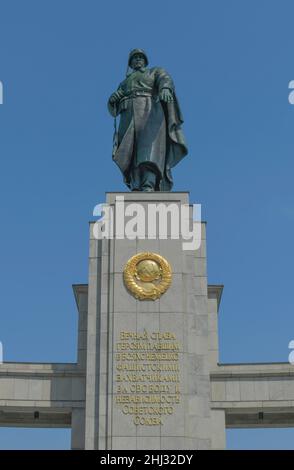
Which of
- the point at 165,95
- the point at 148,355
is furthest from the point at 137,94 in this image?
the point at 148,355

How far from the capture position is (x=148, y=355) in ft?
82.6

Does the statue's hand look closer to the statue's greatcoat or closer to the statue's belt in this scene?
the statue's greatcoat

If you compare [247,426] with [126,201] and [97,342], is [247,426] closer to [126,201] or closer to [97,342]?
[97,342]

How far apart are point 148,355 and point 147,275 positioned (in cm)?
216

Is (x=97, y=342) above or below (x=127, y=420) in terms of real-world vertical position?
above

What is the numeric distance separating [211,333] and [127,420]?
3.77 m

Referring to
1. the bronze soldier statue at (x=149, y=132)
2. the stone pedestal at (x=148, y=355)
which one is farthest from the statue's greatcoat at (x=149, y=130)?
the stone pedestal at (x=148, y=355)

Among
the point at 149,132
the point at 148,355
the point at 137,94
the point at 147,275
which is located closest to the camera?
the point at 148,355

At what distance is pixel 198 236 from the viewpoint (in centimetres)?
2669

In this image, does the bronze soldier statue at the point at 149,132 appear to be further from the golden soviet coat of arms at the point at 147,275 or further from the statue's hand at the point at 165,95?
the golden soviet coat of arms at the point at 147,275

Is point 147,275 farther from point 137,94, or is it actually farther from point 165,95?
point 137,94

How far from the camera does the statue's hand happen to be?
2792 centimetres
